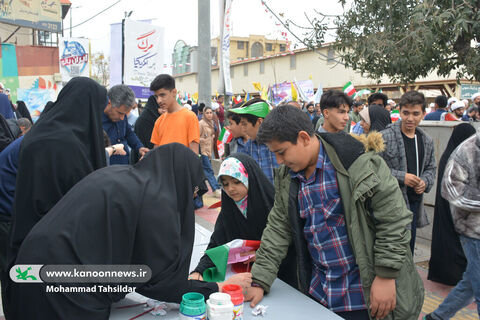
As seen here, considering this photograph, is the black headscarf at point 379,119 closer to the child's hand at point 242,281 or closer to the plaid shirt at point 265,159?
the plaid shirt at point 265,159

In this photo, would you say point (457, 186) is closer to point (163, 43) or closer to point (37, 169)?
point (37, 169)

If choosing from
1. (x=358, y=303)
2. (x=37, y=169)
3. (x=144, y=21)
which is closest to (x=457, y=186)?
(x=358, y=303)

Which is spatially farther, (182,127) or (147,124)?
(147,124)

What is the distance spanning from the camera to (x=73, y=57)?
34.3 ft

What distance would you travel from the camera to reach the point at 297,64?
1259 inches

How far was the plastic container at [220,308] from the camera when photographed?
1635 millimetres

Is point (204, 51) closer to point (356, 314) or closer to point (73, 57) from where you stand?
point (73, 57)

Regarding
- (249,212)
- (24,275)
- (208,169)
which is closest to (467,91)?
(208,169)

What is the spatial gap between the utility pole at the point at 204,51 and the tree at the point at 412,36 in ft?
13.6

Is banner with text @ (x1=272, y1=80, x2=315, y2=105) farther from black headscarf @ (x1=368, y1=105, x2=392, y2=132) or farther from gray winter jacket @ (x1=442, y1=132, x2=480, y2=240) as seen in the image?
gray winter jacket @ (x1=442, y1=132, x2=480, y2=240)

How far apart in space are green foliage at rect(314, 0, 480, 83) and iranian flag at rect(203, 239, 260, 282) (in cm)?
252

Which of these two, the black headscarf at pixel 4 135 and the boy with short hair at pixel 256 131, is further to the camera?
the black headscarf at pixel 4 135

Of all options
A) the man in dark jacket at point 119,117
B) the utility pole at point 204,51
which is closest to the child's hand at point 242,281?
the man in dark jacket at point 119,117

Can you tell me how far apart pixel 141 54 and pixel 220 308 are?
6.80 meters
